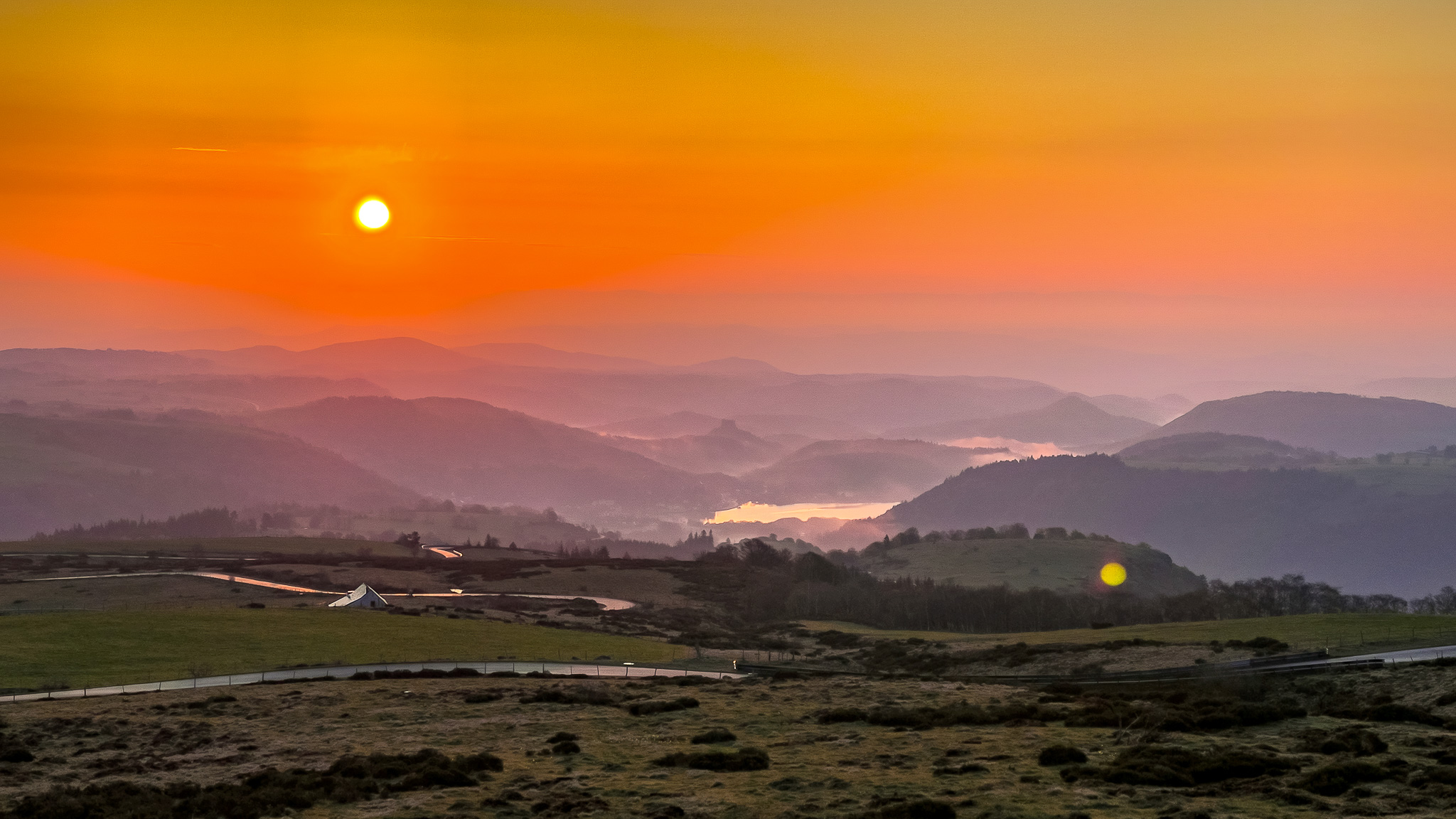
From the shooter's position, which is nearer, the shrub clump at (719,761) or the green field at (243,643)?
the shrub clump at (719,761)

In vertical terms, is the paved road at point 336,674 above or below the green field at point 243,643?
below

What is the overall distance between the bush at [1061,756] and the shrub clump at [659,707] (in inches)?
967

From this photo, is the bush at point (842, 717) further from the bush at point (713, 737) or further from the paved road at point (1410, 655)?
the paved road at point (1410, 655)

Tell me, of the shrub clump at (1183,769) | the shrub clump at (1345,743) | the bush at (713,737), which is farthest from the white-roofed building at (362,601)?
the shrub clump at (1345,743)

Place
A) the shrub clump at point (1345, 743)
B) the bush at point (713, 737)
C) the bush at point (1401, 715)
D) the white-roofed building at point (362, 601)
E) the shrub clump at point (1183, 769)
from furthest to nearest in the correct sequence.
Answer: the white-roofed building at point (362, 601), the bush at point (713, 737), the bush at point (1401, 715), the shrub clump at point (1345, 743), the shrub clump at point (1183, 769)

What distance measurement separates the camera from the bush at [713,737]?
56.8m

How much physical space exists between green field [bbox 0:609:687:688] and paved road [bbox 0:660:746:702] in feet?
7.92

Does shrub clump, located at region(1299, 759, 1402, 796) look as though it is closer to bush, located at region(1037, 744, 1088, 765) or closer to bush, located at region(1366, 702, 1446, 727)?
bush, located at region(1037, 744, 1088, 765)

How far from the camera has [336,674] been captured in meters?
88.8

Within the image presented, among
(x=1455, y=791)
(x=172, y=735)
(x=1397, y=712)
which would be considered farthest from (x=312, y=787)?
(x=1397, y=712)

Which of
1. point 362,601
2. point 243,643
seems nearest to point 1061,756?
point 243,643

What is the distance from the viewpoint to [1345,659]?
7475 cm

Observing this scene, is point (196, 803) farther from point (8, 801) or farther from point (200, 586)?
point (200, 586)

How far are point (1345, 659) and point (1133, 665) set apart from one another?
14.3 meters
